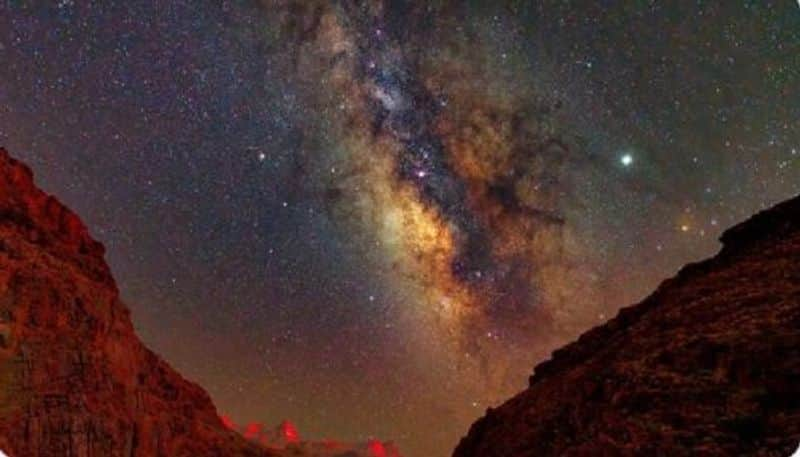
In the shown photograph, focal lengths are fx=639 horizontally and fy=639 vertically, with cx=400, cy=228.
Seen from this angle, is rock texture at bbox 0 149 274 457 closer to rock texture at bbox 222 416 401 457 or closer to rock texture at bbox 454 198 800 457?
rock texture at bbox 454 198 800 457

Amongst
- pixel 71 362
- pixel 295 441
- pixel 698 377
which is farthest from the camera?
pixel 295 441

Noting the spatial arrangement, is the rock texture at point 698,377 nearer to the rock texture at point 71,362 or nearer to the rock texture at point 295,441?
the rock texture at point 71,362

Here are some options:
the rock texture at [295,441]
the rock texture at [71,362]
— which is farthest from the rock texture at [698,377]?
the rock texture at [295,441]

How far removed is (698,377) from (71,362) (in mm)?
38175

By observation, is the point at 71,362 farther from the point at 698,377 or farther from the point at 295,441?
the point at 295,441

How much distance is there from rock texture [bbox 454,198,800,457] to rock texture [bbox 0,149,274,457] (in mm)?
25446

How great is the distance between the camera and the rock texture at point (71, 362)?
126 feet

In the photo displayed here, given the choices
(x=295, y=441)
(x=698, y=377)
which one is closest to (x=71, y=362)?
(x=698, y=377)

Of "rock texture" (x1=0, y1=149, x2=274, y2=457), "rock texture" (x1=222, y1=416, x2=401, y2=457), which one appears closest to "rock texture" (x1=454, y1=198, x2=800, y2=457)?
"rock texture" (x1=0, y1=149, x2=274, y2=457)

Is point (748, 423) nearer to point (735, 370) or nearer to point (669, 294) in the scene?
point (735, 370)

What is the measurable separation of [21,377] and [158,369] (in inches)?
672

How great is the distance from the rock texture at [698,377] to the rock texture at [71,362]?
2545cm

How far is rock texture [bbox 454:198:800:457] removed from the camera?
15.1m

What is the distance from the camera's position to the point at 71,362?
41.3 m
